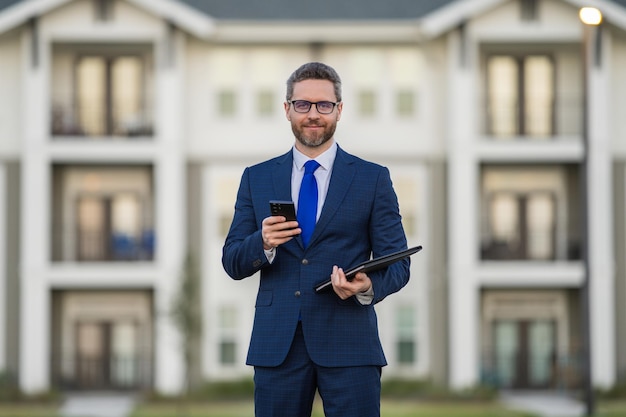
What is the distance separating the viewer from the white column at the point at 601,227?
101 feet

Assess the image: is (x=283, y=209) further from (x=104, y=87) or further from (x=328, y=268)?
(x=104, y=87)

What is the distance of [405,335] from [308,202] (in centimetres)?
2650

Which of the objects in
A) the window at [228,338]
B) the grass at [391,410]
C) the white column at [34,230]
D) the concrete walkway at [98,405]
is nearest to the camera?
the grass at [391,410]

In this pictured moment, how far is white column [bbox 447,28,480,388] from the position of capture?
100 ft

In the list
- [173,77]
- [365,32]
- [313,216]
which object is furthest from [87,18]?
[313,216]

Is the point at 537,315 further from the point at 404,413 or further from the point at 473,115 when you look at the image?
the point at 404,413

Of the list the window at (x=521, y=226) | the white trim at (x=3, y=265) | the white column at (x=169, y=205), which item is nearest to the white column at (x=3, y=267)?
the white trim at (x=3, y=265)

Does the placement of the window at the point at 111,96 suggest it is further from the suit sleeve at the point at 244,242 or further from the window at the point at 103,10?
Result: the suit sleeve at the point at 244,242

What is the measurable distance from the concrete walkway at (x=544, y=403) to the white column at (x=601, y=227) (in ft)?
4.52

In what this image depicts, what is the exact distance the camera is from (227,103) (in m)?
31.6

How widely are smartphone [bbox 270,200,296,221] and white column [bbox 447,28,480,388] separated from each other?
2605cm

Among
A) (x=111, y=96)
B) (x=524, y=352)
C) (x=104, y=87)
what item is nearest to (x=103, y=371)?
(x=111, y=96)

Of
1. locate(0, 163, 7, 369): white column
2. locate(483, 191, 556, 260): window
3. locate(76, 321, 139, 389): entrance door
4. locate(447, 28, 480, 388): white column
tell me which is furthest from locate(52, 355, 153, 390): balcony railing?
locate(483, 191, 556, 260): window

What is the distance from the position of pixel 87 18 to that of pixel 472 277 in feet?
35.3
